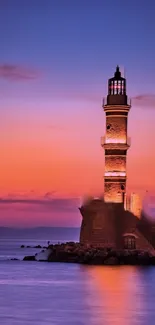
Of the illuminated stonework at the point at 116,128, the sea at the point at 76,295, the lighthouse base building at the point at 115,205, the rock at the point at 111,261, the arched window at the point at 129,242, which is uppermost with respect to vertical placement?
the illuminated stonework at the point at 116,128

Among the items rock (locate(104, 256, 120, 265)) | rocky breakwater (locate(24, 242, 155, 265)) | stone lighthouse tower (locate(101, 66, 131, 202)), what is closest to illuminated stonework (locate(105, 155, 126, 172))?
stone lighthouse tower (locate(101, 66, 131, 202))

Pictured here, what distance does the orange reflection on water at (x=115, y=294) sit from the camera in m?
38.7

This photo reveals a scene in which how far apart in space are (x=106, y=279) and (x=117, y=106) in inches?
505

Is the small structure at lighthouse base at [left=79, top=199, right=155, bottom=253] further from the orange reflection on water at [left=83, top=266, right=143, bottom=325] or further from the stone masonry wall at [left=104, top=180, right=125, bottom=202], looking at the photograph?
the orange reflection on water at [left=83, top=266, right=143, bottom=325]

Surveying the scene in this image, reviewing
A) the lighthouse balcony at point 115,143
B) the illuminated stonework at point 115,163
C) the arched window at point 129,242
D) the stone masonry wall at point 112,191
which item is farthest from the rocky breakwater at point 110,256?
the lighthouse balcony at point 115,143

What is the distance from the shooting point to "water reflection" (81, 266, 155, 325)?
125 ft

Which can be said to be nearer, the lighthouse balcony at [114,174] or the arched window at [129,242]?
the lighthouse balcony at [114,174]

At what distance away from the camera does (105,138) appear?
62812 millimetres

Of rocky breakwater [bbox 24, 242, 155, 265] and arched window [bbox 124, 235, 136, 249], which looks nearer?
rocky breakwater [bbox 24, 242, 155, 265]

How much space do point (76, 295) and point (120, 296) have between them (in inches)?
74.9

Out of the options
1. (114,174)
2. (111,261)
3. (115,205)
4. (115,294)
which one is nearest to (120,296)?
(115,294)

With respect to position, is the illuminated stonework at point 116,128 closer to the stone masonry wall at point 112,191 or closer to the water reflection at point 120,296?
the stone masonry wall at point 112,191

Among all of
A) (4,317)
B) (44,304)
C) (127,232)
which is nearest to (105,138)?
(127,232)

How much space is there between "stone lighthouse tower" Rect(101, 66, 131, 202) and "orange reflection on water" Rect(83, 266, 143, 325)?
15.3ft
